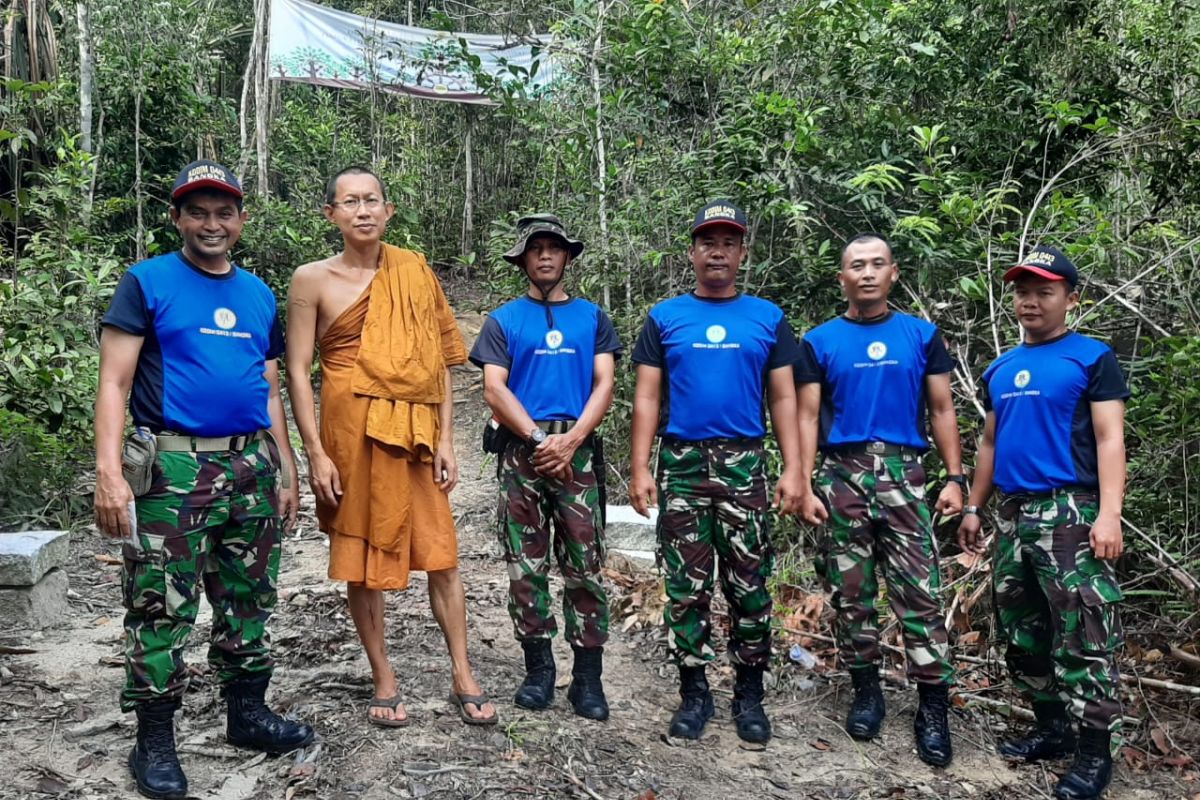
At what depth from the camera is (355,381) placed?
10.9 ft

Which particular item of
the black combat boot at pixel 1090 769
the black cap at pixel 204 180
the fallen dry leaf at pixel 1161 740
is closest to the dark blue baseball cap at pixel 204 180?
the black cap at pixel 204 180

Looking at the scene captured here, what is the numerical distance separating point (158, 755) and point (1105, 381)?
3.50 m

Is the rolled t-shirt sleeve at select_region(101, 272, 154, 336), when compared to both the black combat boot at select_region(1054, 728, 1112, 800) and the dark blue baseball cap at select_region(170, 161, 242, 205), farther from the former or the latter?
the black combat boot at select_region(1054, 728, 1112, 800)

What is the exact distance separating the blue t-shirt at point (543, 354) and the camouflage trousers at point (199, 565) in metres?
0.94

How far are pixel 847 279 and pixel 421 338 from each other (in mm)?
1692

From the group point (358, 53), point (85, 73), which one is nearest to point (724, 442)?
point (85, 73)

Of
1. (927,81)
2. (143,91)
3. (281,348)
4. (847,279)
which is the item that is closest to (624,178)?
(927,81)

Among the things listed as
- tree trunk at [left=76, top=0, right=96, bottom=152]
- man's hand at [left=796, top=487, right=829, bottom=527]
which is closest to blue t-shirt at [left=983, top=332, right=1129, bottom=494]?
man's hand at [left=796, top=487, right=829, bottom=527]

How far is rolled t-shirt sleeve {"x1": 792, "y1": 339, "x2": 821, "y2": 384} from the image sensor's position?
12.2 ft

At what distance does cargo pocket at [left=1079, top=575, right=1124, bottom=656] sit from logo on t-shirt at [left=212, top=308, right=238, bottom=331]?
3118 millimetres

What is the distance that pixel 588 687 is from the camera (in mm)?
3729

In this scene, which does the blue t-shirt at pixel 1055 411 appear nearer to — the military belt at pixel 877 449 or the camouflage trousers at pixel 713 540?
the military belt at pixel 877 449

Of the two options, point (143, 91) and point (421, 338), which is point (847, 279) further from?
point (143, 91)

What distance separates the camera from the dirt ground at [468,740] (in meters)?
3.15
